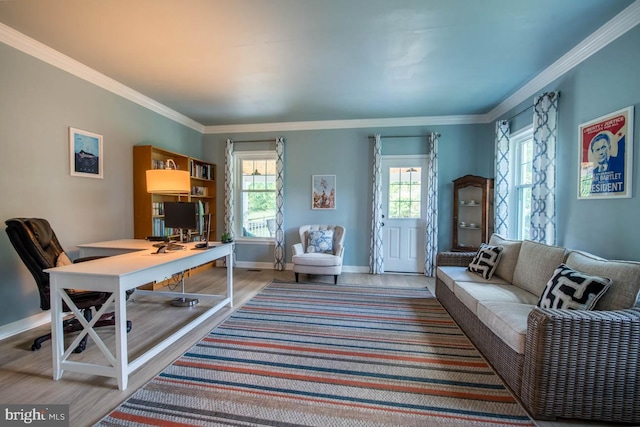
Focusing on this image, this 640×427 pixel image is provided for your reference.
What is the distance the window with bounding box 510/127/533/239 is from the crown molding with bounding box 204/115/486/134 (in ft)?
3.26

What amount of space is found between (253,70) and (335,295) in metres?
2.91

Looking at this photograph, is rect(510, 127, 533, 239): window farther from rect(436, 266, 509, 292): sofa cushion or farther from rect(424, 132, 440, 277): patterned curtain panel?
rect(436, 266, 509, 292): sofa cushion

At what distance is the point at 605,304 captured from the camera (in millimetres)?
1734

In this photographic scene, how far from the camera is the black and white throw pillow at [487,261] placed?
114 inches

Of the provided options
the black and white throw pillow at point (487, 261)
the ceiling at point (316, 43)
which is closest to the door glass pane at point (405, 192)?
the ceiling at point (316, 43)

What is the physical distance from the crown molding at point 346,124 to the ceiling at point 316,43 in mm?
726

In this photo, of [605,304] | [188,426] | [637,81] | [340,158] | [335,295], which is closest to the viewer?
[188,426]

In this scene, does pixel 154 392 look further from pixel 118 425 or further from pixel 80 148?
pixel 80 148

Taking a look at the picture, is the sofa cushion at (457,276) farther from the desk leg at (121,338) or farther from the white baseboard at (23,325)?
the white baseboard at (23,325)

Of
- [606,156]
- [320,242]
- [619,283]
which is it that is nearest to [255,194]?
[320,242]

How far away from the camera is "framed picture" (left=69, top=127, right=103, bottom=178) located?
2.97 metres

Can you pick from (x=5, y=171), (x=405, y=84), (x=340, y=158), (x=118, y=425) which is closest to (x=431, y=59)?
(x=405, y=84)

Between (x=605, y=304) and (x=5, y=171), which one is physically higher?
(x=5, y=171)

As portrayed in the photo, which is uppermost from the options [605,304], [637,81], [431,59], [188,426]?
[431,59]
